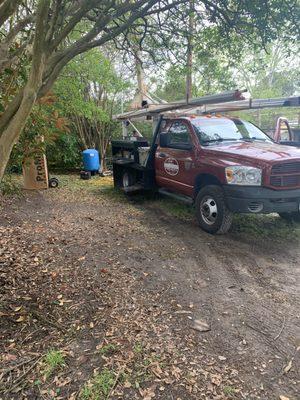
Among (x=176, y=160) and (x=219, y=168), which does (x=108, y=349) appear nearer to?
(x=219, y=168)

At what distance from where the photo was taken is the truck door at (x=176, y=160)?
6.14m

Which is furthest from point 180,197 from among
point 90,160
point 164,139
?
point 90,160

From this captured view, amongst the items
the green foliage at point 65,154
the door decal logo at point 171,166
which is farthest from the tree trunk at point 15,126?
the green foliage at point 65,154

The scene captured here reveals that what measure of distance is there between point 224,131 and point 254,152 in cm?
130

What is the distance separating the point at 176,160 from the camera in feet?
21.3

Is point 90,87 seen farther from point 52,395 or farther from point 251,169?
point 52,395

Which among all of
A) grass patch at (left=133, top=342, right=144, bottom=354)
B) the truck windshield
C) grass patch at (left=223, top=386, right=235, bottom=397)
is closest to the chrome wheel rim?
the truck windshield

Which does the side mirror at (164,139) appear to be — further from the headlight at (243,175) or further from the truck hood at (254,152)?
the headlight at (243,175)

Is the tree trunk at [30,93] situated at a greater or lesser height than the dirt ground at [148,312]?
greater

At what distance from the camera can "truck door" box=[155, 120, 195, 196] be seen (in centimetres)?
614

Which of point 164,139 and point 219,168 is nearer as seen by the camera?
point 219,168

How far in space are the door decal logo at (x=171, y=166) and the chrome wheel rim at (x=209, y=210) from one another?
1.19 metres

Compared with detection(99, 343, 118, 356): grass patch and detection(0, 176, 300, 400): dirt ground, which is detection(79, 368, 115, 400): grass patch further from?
detection(99, 343, 118, 356): grass patch

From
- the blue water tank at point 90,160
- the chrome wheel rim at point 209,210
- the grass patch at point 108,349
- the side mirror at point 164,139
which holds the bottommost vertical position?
the grass patch at point 108,349
